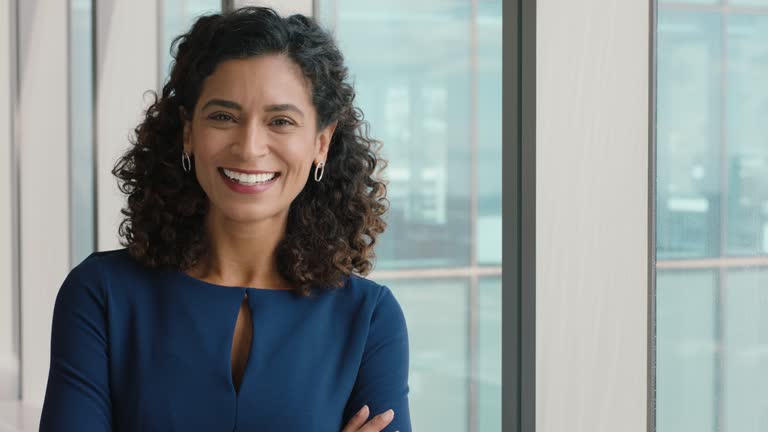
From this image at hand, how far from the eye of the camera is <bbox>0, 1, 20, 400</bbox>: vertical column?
4.98 meters

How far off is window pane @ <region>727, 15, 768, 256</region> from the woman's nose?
78 cm

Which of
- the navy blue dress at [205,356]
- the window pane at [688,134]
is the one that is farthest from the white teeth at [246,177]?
the window pane at [688,134]

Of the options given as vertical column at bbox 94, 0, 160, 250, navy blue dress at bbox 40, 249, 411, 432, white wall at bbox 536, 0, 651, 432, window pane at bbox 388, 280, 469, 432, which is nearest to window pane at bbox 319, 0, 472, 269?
window pane at bbox 388, 280, 469, 432

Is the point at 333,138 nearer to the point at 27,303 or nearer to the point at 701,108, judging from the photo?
the point at 701,108

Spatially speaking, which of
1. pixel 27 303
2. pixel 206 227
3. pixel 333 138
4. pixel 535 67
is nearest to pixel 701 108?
pixel 535 67

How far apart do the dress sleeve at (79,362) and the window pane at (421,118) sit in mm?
7036

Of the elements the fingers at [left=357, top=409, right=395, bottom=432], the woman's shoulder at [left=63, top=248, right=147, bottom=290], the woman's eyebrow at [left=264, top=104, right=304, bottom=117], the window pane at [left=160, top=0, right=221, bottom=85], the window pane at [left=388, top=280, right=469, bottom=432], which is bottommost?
the window pane at [left=388, top=280, right=469, bottom=432]

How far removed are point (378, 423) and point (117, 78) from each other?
291 centimetres

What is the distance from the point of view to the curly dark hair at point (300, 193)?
4.99 ft

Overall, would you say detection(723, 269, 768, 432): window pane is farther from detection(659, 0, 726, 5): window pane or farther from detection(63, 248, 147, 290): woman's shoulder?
detection(63, 248, 147, 290): woman's shoulder

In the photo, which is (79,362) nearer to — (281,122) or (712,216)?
(281,122)

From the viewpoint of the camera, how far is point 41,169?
188 inches

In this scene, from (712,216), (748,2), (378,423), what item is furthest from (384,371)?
(748,2)

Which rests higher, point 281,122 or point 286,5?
point 286,5
